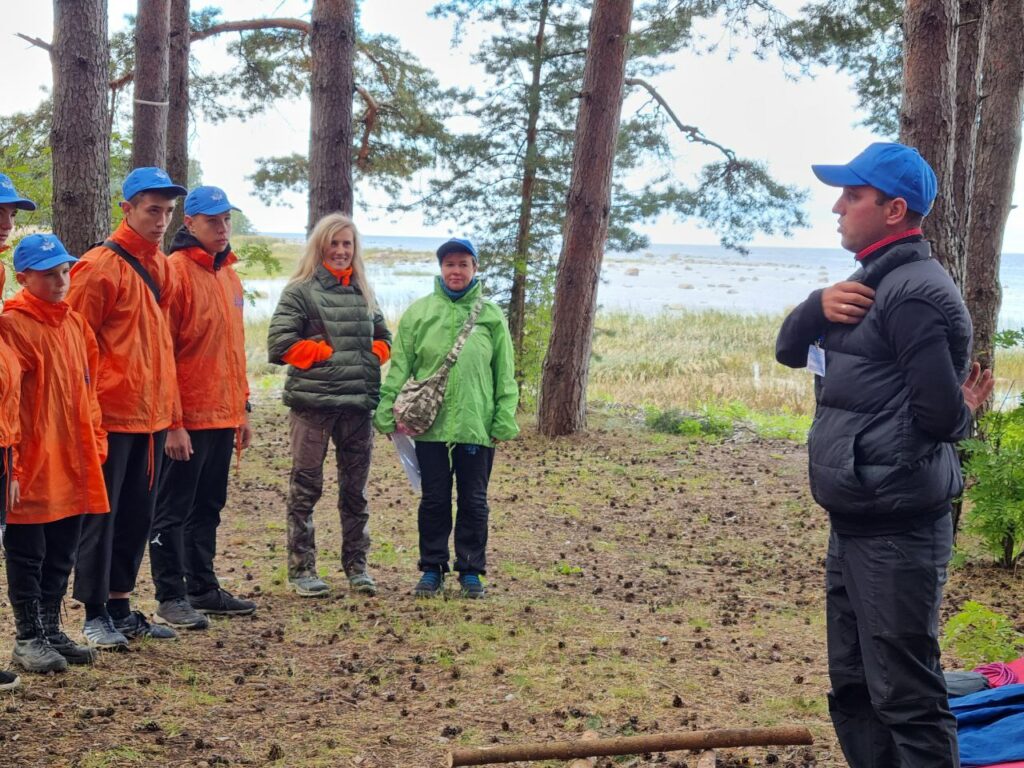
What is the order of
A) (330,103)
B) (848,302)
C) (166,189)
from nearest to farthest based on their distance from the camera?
(848,302) < (166,189) < (330,103)

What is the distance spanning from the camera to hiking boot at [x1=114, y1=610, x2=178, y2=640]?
5.37 meters

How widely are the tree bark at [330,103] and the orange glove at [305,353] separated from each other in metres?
2.73

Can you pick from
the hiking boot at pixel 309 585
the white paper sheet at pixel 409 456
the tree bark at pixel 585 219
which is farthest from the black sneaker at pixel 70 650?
the tree bark at pixel 585 219

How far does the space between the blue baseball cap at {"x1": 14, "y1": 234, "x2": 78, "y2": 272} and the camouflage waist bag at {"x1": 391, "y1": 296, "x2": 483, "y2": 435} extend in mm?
2180

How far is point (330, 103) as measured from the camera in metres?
8.52

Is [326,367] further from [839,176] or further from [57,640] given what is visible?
[839,176]

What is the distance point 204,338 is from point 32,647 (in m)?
1.73

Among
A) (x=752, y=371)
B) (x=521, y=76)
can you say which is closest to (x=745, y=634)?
(x=521, y=76)

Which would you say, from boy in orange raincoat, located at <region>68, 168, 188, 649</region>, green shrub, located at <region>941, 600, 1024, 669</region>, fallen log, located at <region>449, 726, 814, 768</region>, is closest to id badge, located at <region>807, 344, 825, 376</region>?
fallen log, located at <region>449, 726, 814, 768</region>

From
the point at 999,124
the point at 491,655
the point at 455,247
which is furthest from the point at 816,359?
the point at 999,124

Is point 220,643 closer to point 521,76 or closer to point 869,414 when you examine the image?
point 869,414

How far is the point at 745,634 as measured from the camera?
6082 millimetres

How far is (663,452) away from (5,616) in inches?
319

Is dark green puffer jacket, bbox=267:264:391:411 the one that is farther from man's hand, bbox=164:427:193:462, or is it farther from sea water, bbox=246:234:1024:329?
sea water, bbox=246:234:1024:329
